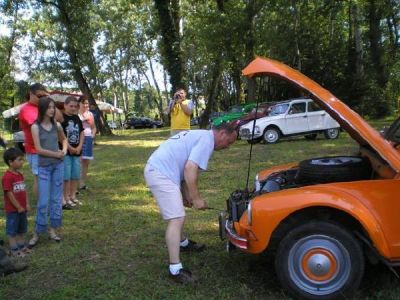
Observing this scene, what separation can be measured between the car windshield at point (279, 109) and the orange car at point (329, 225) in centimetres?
1398

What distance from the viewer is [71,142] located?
771 centimetres

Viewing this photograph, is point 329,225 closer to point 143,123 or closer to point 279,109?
point 279,109

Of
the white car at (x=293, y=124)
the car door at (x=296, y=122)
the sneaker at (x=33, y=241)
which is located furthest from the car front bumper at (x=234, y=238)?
the car door at (x=296, y=122)

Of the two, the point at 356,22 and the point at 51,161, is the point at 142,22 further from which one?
the point at 51,161

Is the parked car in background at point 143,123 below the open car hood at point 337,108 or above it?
below

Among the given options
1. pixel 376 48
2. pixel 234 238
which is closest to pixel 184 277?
pixel 234 238

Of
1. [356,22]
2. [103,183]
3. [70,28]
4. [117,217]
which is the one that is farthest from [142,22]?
[117,217]

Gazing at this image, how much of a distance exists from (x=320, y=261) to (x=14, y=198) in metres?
3.19

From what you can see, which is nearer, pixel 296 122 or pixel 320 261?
pixel 320 261

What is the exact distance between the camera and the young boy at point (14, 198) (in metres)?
5.40

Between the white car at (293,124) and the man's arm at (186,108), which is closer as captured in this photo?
the man's arm at (186,108)

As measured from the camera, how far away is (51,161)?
19.0 ft

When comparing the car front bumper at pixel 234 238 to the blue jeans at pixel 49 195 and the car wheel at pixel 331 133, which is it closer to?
the blue jeans at pixel 49 195

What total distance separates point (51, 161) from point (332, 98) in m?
3.22
